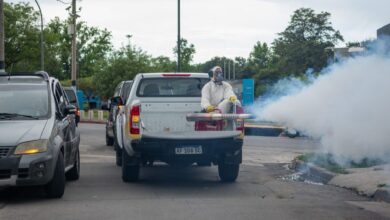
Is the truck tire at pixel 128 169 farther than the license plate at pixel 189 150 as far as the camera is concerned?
Yes

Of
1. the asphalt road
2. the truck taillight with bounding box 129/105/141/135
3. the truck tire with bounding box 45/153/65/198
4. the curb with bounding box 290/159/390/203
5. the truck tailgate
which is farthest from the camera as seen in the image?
the curb with bounding box 290/159/390/203

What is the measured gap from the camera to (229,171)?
1123 cm

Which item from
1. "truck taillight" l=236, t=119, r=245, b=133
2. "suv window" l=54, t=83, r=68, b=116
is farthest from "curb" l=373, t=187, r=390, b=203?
"suv window" l=54, t=83, r=68, b=116

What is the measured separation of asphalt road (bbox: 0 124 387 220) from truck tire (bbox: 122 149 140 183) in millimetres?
165

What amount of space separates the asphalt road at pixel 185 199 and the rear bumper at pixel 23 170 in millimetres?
352

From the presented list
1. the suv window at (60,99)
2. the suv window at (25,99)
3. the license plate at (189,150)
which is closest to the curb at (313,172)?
the license plate at (189,150)

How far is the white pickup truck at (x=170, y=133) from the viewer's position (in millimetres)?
10266

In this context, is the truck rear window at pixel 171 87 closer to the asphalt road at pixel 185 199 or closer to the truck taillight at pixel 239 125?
the truck taillight at pixel 239 125

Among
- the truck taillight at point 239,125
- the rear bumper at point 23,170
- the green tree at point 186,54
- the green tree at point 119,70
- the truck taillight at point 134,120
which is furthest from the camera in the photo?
the green tree at point 186,54

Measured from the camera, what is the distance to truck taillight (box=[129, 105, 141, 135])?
10.5 meters

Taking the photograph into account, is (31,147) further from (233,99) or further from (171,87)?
(233,99)

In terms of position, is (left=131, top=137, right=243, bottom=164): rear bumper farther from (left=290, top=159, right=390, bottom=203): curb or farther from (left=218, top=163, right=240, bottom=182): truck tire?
(left=290, top=159, right=390, bottom=203): curb

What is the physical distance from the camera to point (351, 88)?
1297cm

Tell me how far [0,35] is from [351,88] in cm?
1279
